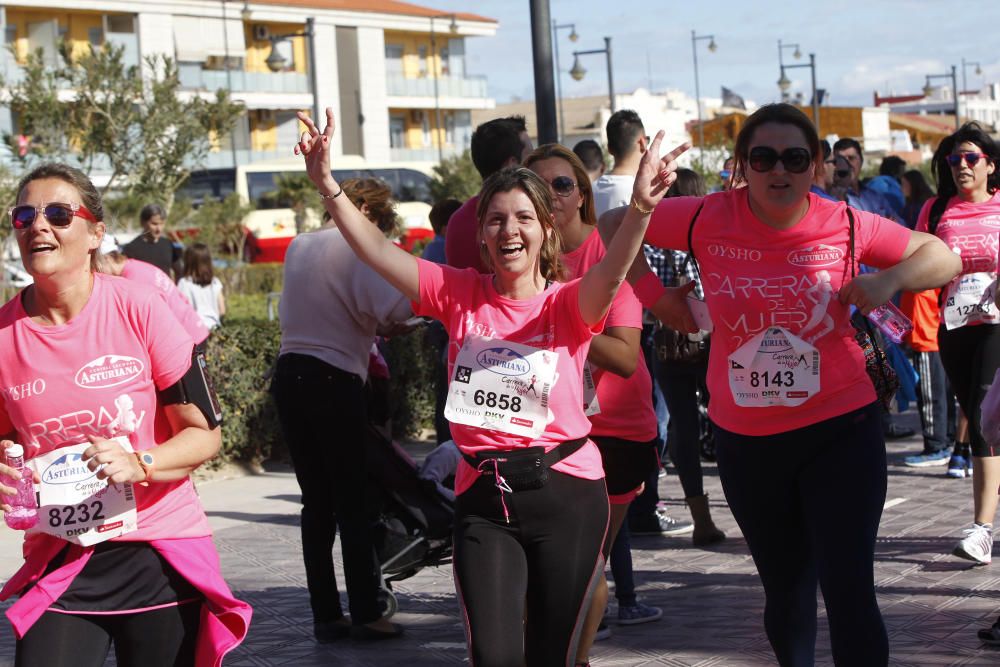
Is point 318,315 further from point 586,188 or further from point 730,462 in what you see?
point 730,462

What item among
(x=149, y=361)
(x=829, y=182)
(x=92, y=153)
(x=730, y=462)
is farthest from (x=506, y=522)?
(x=92, y=153)

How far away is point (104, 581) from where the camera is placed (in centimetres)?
348

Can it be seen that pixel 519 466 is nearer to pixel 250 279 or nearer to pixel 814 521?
pixel 814 521

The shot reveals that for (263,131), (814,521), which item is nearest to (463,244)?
(814,521)

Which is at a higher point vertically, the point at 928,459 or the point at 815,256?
the point at 815,256

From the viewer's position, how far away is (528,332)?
4043mm

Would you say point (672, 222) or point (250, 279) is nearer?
point (672, 222)

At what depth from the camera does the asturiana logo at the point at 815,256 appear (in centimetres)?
420

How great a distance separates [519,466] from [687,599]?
9.15ft

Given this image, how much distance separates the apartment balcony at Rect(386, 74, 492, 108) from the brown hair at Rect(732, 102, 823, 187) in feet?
197

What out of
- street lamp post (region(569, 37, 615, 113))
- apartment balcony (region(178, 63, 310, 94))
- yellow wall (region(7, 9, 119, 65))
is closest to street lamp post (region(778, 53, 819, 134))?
street lamp post (region(569, 37, 615, 113))

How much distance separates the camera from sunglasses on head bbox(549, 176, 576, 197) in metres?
5.09

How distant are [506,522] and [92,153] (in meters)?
28.9

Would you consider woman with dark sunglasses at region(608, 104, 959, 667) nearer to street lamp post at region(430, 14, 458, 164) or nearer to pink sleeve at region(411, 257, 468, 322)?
pink sleeve at region(411, 257, 468, 322)
